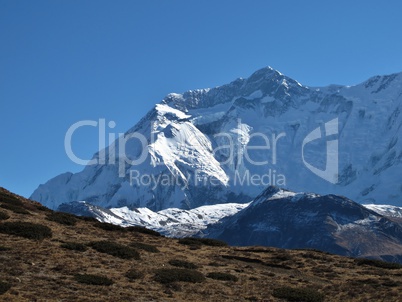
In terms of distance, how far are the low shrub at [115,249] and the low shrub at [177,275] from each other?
431 centimetres

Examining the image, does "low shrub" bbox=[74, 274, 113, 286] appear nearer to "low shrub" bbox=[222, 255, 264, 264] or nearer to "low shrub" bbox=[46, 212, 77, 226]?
"low shrub" bbox=[222, 255, 264, 264]

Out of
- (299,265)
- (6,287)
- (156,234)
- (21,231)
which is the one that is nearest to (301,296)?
(299,265)

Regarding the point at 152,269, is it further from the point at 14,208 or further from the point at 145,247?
the point at 14,208

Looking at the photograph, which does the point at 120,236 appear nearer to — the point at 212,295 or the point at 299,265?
the point at 299,265

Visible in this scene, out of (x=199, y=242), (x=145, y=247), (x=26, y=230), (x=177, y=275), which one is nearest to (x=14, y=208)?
(x=26, y=230)

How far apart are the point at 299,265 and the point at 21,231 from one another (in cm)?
2111

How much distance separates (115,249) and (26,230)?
6524 mm

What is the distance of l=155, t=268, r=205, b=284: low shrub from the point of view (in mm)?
45406

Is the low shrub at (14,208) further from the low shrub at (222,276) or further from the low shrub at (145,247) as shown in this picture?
the low shrub at (222,276)

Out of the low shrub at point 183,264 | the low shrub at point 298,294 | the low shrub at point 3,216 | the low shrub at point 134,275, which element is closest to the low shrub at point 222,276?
the low shrub at point 183,264

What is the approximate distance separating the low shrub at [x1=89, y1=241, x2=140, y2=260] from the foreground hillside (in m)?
0.07

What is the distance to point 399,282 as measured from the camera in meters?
49.5

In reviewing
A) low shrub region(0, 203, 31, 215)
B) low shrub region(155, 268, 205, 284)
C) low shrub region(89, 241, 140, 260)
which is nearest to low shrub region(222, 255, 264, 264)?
low shrub region(89, 241, 140, 260)

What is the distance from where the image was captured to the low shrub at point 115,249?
168 feet
